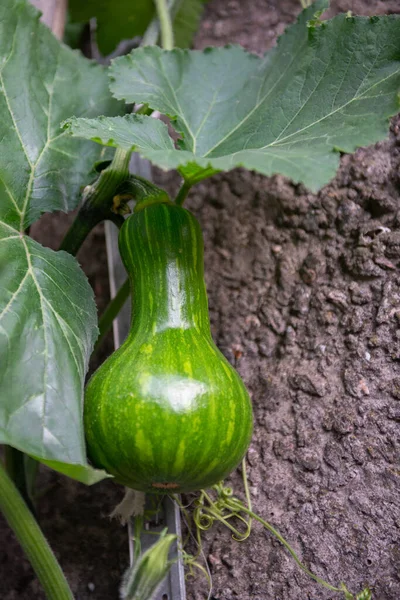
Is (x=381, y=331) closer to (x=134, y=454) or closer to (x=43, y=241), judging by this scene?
(x=134, y=454)

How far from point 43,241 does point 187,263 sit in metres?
0.60

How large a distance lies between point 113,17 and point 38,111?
1.60 feet

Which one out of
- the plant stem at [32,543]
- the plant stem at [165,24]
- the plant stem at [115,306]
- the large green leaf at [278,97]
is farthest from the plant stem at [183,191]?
the plant stem at [32,543]

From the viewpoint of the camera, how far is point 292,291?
1.10 meters

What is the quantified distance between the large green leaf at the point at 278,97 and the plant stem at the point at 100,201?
0.36ft

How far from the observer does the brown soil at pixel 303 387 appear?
0.91m

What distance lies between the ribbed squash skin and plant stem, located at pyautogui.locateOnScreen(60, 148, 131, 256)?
0.09m

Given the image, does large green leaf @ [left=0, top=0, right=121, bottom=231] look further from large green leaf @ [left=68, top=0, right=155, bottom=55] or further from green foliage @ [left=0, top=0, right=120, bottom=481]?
large green leaf @ [left=68, top=0, right=155, bottom=55]

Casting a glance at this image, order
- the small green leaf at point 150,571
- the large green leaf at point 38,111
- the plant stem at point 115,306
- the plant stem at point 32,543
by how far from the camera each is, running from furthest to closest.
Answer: the plant stem at point 115,306, the large green leaf at point 38,111, the plant stem at point 32,543, the small green leaf at point 150,571

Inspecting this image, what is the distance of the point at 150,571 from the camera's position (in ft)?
2.46

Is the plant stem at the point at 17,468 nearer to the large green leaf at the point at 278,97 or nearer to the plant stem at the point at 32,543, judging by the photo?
the plant stem at the point at 32,543

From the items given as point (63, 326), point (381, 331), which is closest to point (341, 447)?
point (381, 331)

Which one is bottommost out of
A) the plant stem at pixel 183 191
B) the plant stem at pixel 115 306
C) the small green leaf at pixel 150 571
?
Answer: the small green leaf at pixel 150 571

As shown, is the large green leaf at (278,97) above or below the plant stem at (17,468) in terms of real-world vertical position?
above
